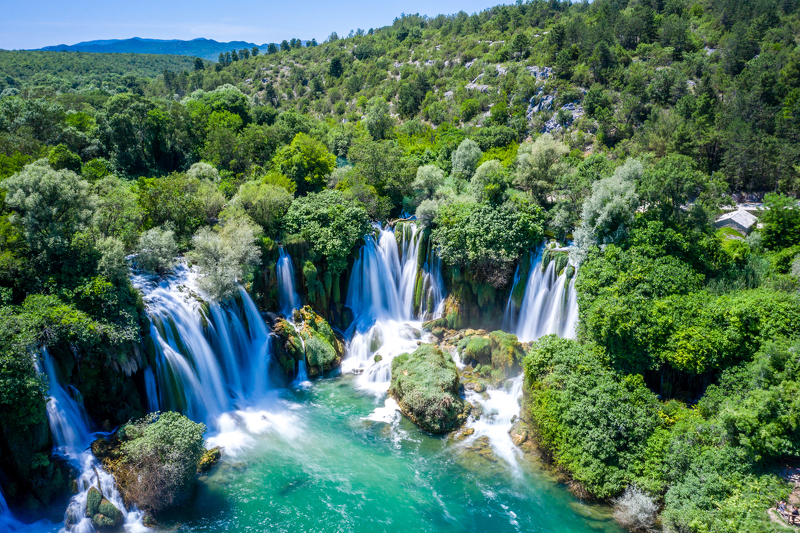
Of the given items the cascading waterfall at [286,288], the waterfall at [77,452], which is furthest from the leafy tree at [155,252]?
the waterfall at [77,452]

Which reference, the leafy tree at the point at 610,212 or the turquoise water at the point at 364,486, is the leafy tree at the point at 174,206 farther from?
the leafy tree at the point at 610,212

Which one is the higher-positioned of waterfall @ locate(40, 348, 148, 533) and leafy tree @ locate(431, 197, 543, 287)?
leafy tree @ locate(431, 197, 543, 287)

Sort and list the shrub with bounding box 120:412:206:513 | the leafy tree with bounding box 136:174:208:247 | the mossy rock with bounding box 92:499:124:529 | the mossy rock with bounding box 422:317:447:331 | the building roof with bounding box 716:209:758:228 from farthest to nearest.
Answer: the mossy rock with bounding box 422:317:447:331, the building roof with bounding box 716:209:758:228, the leafy tree with bounding box 136:174:208:247, the shrub with bounding box 120:412:206:513, the mossy rock with bounding box 92:499:124:529

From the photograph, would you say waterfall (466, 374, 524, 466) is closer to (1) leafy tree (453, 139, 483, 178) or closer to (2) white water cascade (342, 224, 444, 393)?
(2) white water cascade (342, 224, 444, 393)

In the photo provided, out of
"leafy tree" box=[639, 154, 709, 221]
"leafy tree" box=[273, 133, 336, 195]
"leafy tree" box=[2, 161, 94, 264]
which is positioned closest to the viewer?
"leafy tree" box=[2, 161, 94, 264]

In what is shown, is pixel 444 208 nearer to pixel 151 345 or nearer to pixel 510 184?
pixel 510 184

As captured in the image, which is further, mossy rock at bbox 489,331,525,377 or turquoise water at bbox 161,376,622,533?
mossy rock at bbox 489,331,525,377

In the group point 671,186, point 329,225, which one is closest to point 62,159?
point 329,225

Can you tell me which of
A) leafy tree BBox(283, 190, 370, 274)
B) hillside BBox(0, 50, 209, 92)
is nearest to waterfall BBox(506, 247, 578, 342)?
leafy tree BBox(283, 190, 370, 274)
